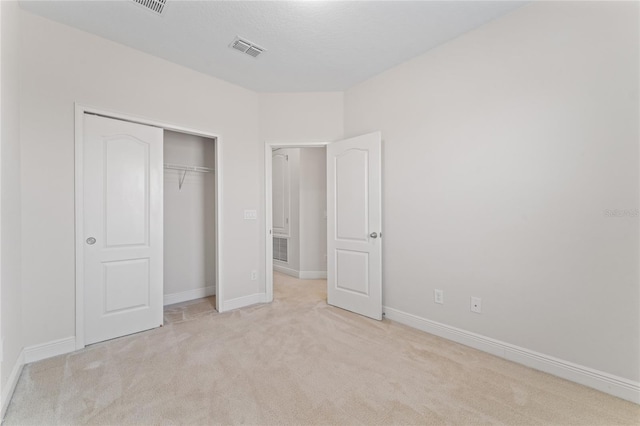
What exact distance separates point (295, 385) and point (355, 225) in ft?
6.00

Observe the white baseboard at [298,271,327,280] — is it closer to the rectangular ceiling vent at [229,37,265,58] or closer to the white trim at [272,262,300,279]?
the white trim at [272,262,300,279]

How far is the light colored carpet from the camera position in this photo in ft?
5.22

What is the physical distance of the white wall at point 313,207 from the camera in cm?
513

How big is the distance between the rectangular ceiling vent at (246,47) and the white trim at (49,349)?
2.90m

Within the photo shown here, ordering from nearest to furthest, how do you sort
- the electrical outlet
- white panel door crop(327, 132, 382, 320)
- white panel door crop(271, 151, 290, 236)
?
1. the electrical outlet
2. white panel door crop(327, 132, 382, 320)
3. white panel door crop(271, 151, 290, 236)

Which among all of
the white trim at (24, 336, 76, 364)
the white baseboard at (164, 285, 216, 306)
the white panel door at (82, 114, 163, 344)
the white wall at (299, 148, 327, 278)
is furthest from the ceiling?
the white baseboard at (164, 285, 216, 306)

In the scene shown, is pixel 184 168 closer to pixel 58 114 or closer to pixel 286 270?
pixel 58 114

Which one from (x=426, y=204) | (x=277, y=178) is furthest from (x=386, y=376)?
(x=277, y=178)

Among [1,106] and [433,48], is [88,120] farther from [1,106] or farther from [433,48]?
[433,48]

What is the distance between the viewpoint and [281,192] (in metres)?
5.53

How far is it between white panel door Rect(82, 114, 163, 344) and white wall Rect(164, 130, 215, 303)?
2.79 feet

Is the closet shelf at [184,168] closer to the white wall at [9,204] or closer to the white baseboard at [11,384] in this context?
the white wall at [9,204]

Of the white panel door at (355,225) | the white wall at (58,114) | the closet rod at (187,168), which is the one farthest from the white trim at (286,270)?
the white wall at (58,114)

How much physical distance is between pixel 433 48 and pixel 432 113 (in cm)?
61
